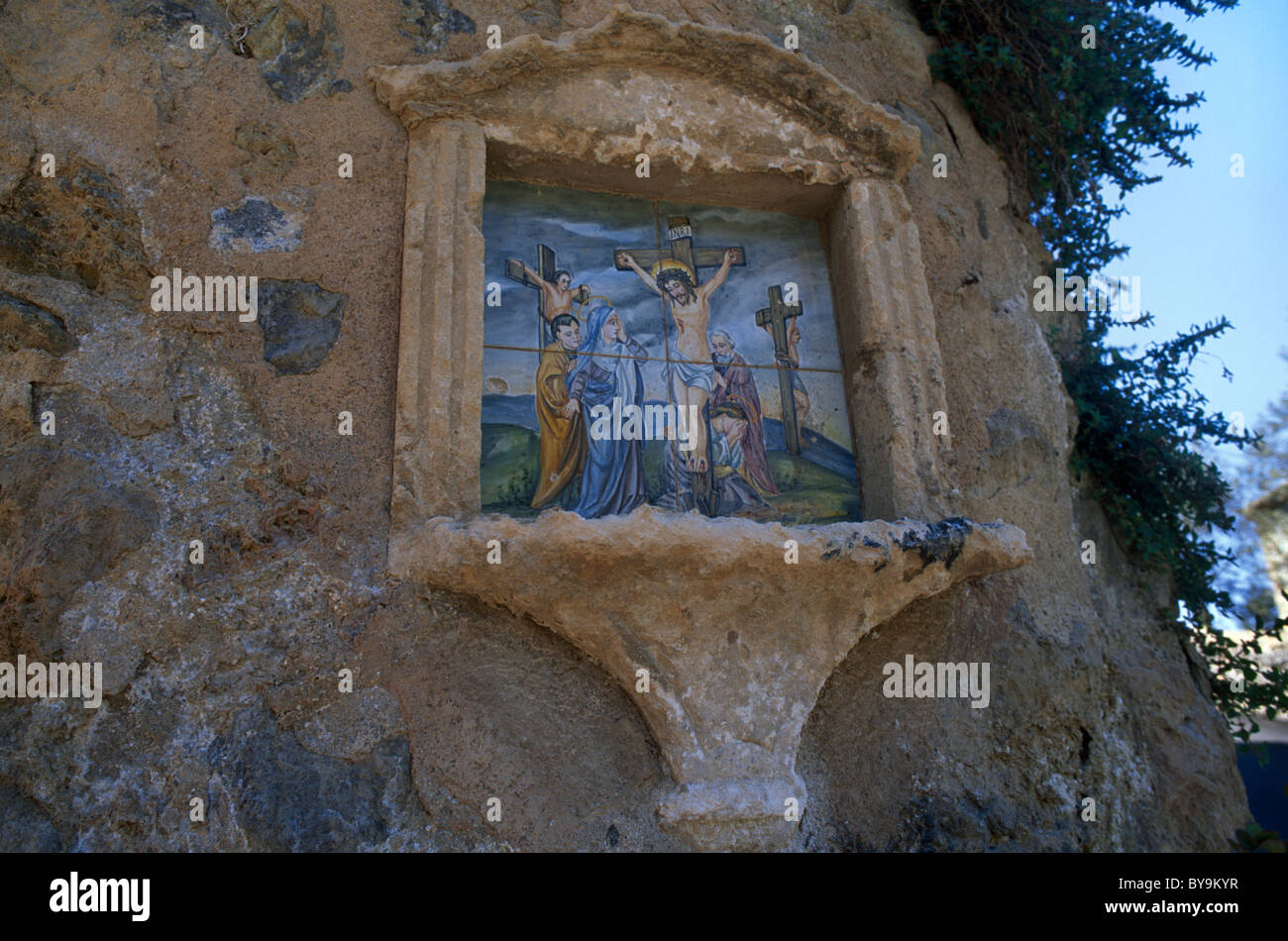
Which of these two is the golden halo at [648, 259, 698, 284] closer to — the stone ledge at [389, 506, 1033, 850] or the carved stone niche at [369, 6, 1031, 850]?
the carved stone niche at [369, 6, 1031, 850]

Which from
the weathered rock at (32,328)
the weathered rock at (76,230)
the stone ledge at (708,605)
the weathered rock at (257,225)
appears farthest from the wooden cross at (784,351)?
the weathered rock at (32,328)

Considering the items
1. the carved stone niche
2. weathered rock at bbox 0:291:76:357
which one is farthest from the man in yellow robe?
weathered rock at bbox 0:291:76:357

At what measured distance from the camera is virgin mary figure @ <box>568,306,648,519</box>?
3.09 meters

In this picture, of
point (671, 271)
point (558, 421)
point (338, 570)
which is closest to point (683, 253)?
point (671, 271)

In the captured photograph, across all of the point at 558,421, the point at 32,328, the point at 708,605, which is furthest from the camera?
the point at 558,421

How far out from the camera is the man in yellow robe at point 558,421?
3062 millimetres

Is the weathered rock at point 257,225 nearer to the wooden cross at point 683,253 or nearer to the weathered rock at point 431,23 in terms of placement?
the weathered rock at point 431,23

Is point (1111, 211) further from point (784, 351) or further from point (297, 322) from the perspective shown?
point (297, 322)

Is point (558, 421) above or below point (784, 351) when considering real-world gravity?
below

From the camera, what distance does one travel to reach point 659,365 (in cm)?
336

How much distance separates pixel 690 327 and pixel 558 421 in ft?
2.11

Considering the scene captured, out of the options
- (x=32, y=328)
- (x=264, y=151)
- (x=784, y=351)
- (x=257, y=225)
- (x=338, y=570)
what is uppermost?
(x=264, y=151)

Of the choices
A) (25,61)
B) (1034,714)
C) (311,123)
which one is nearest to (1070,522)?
(1034,714)

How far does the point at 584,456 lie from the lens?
123 inches
